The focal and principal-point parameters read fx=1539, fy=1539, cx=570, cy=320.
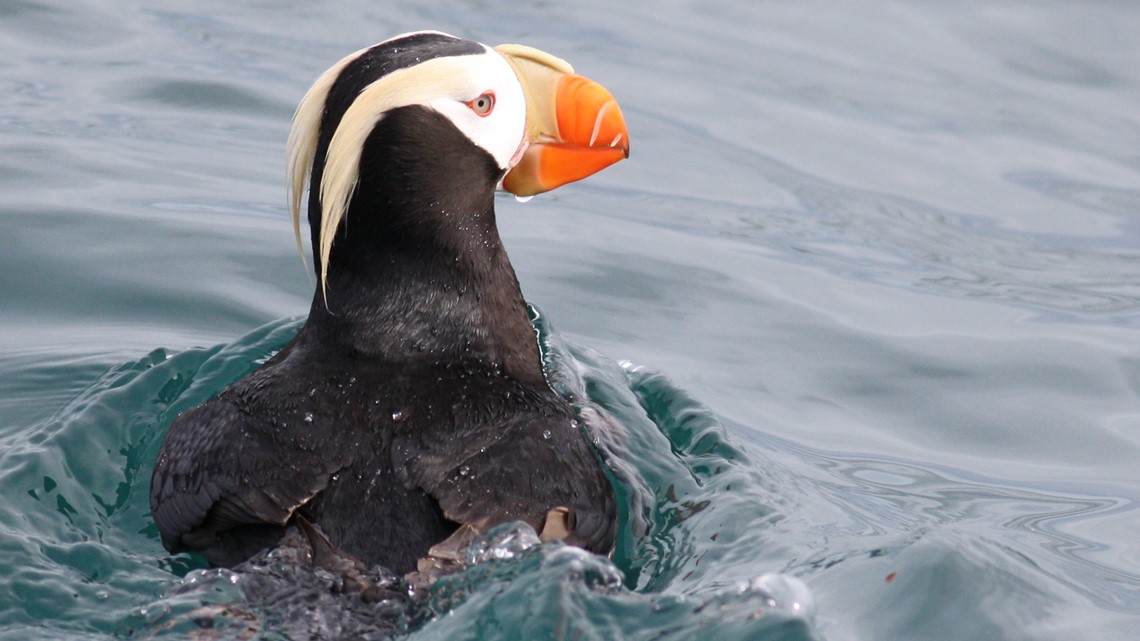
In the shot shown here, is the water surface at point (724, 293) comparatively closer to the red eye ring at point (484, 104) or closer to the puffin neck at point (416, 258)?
the puffin neck at point (416, 258)

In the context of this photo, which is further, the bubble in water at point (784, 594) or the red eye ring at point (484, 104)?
the red eye ring at point (484, 104)

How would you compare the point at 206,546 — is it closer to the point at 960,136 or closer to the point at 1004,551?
the point at 1004,551

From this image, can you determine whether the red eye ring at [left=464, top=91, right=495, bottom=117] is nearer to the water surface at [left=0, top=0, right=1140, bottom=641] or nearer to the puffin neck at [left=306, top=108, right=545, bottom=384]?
the puffin neck at [left=306, top=108, right=545, bottom=384]

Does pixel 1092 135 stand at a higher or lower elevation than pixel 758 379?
higher

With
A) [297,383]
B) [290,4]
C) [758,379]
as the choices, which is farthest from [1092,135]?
[297,383]

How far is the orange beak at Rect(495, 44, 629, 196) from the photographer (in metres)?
4.66

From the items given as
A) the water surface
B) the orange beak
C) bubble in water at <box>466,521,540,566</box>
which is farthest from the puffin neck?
the water surface

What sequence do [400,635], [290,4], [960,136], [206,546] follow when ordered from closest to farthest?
[400,635], [206,546], [960,136], [290,4]

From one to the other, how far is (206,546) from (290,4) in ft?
25.9

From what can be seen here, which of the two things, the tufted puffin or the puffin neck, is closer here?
the tufted puffin

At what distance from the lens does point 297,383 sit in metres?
4.25

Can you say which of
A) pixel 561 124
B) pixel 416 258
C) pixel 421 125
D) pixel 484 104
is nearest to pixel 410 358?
pixel 416 258

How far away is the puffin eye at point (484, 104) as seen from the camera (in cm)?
437

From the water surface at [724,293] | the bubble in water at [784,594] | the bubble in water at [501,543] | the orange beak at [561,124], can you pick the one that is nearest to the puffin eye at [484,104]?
the orange beak at [561,124]
